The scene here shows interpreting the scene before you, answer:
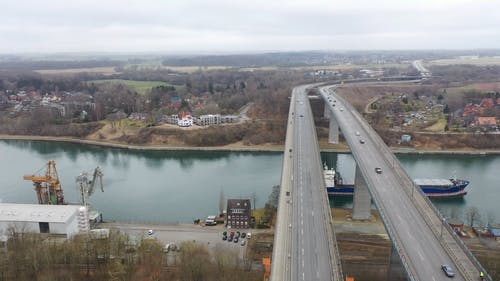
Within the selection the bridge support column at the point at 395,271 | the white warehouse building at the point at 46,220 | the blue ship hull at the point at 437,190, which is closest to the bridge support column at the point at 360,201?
the blue ship hull at the point at 437,190

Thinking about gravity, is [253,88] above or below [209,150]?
above

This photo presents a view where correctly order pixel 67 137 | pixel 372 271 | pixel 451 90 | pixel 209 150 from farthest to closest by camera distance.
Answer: pixel 451 90, pixel 67 137, pixel 209 150, pixel 372 271

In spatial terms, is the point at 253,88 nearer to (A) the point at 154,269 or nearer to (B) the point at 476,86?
(B) the point at 476,86

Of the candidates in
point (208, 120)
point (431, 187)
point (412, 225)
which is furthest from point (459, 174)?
point (208, 120)

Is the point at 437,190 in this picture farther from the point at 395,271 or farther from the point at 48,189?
the point at 48,189

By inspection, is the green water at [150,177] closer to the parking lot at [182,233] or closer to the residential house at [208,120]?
the parking lot at [182,233]

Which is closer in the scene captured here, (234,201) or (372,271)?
(372,271)

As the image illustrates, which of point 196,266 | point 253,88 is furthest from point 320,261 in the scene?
point 253,88

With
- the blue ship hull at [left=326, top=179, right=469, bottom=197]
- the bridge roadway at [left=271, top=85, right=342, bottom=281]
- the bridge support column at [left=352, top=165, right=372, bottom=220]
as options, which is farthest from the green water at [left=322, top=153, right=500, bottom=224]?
the bridge roadway at [left=271, top=85, right=342, bottom=281]
